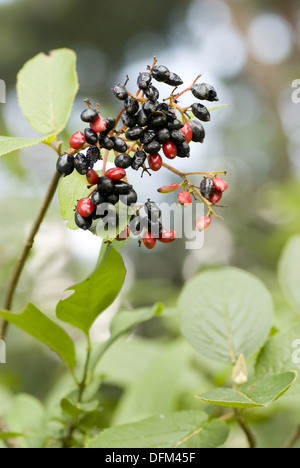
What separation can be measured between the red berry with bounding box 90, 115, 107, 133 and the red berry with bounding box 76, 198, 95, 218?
0.29 ft

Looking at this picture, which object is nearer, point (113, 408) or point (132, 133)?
point (132, 133)

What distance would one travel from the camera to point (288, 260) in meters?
1.00

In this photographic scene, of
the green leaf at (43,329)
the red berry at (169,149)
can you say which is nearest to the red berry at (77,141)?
the red berry at (169,149)

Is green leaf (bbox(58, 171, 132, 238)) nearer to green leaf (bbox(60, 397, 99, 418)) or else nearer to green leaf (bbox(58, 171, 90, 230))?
green leaf (bbox(58, 171, 90, 230))

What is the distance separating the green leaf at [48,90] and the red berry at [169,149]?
0.58ft

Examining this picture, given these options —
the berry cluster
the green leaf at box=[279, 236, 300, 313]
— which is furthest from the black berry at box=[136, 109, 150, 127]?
the green leaf at box=[279, 236, 300, 313]

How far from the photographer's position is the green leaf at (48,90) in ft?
2.40

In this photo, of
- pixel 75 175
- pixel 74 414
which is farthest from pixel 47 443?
pixel 75 175

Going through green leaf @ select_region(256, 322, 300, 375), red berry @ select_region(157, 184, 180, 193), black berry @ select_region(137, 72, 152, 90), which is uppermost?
black berry @ select_region(137, 72, 152, 90)

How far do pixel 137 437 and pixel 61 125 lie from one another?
0.46 meters

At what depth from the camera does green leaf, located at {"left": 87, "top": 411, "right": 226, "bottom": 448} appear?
0.67 m

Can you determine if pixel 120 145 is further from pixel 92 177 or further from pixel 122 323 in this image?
pixel 122 323

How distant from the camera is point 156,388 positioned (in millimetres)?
1063

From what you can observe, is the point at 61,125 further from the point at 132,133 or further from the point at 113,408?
the point at 113,408
